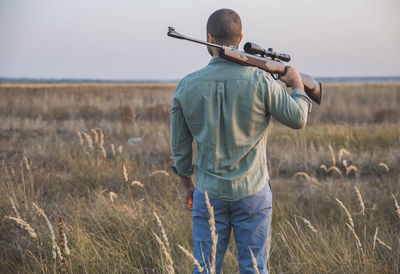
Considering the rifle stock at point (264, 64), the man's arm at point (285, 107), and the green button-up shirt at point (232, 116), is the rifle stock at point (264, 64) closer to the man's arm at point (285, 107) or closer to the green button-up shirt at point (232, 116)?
the green button-up shirt at point (232, 116)

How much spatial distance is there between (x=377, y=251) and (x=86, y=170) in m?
4.07

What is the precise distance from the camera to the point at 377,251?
3.45 meters

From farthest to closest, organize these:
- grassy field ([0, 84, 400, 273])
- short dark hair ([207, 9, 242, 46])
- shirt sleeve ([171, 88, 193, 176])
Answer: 1. grassy field ([0, 84, 400, 273])
2. shirt sleeve ([171, 88, 193, 176])
3. short dark hair ([207, 9, 242, 46])

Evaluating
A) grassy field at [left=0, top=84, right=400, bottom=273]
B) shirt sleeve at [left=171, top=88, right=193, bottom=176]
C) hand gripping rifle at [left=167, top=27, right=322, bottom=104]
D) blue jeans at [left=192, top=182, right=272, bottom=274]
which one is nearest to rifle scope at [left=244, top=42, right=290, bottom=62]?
hand gripping rifle at [left=167, top=27, right=322, bottom=104]

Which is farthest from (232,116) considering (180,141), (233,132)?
(180,141)

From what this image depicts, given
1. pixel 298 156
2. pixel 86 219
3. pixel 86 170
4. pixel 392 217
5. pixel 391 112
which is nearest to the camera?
pixel 86 219

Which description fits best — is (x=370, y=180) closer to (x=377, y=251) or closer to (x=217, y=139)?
(x=377, y=251)

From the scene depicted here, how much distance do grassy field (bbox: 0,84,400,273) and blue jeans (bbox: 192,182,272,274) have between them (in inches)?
11.2

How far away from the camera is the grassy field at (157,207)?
306 centimetres

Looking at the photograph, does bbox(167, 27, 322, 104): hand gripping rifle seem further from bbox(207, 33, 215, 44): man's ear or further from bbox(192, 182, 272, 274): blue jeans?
bbox(192, 182, 272, 274): blue jeans

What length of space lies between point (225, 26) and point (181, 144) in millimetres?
726

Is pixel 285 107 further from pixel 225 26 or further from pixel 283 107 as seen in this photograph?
pixel 225 26

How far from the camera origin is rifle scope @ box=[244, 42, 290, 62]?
2.23 m

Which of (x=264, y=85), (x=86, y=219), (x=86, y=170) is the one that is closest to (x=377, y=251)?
(x=264, y=85)
